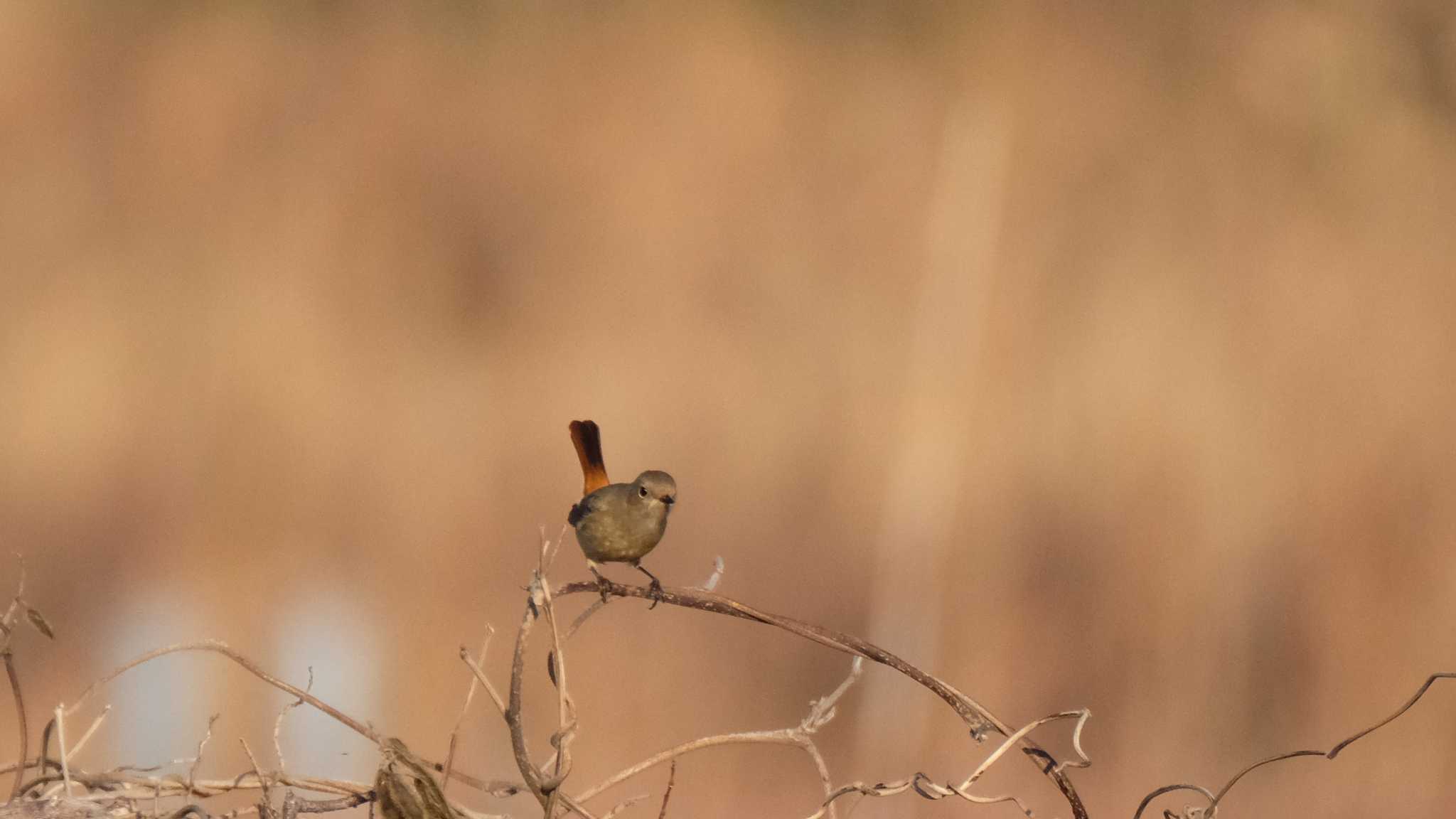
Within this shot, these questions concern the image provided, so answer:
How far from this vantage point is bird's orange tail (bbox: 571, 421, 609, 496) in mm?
708

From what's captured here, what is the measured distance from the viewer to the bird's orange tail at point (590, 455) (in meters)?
0.71

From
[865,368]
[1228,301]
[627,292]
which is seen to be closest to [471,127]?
[627,292]

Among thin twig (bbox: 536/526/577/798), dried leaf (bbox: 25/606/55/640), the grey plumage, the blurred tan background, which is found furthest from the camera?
the blurred tan background

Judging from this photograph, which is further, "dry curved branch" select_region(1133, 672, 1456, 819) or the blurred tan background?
the blurred tan background

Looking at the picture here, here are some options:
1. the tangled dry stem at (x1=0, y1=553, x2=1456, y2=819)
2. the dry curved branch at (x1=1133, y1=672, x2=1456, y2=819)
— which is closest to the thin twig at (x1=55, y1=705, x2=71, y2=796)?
the tangled dry stem at (x1=0, y1=553, x2=1456, y2=819)

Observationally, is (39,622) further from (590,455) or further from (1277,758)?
(1277,758)

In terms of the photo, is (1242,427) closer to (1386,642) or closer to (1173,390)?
(1173,390)

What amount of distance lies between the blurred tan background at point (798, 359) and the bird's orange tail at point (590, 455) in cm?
21

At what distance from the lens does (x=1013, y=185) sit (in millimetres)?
979

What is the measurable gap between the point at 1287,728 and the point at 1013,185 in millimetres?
541

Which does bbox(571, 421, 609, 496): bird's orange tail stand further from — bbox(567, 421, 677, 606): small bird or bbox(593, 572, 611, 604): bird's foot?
bbox(593, 572, 611, 604): bird's foot

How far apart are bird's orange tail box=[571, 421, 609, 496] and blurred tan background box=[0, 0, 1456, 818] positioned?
21cm

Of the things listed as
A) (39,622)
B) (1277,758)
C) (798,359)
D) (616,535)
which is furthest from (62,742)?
(798,359)

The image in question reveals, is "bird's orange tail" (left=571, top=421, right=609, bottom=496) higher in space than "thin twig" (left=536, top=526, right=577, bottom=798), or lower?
higher
